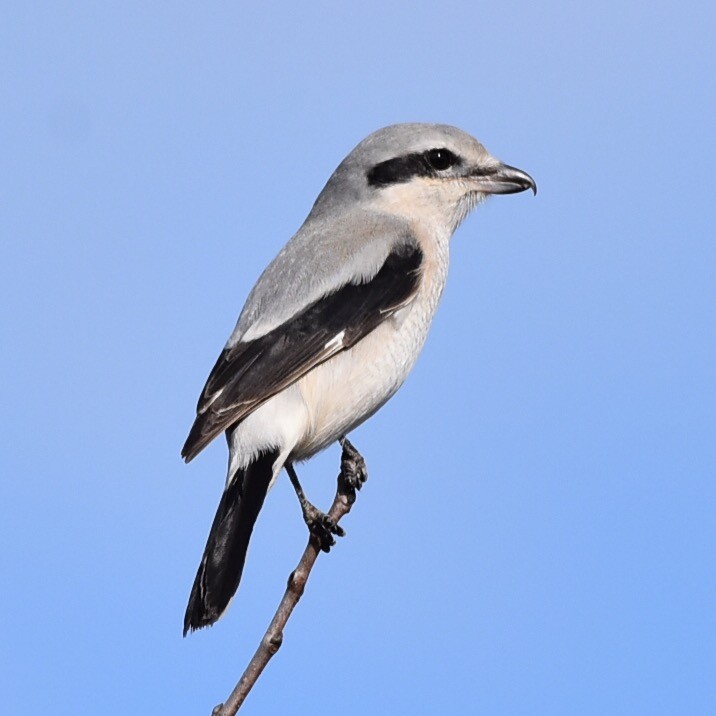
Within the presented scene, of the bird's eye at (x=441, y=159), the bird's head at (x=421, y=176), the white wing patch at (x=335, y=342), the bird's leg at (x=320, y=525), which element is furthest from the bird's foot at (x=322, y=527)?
the bird's eye at (x=441, y=159)

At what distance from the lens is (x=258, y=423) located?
3.61 m

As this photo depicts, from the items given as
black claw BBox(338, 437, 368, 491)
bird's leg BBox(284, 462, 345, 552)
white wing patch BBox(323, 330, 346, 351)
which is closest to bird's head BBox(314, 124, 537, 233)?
white wing patch BBox(323, 330, 346, 351)

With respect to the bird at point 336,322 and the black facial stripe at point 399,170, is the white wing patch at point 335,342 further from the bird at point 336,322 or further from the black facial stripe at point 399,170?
the black facial stripe at point 399,170

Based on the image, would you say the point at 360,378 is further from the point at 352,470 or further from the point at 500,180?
the point at 500,180

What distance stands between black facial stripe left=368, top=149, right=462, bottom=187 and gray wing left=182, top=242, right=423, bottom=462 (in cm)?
59

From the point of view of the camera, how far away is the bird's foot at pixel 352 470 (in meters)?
3.35

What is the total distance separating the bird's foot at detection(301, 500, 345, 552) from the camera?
10.5 feet

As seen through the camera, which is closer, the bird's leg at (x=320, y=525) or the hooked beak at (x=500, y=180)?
the bird's leg at (x=320, y=525)

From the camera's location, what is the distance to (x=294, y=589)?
276cm

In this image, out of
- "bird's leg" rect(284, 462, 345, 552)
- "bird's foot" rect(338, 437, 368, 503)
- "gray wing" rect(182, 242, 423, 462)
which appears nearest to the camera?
"bird's leg" rect(284, 462, 345, 552)

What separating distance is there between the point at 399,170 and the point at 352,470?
154cm

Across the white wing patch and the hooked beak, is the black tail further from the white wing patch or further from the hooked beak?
the hooked beak

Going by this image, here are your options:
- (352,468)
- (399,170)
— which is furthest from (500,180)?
(352,468)

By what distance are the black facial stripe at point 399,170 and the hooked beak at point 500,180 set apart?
0.72 feet
